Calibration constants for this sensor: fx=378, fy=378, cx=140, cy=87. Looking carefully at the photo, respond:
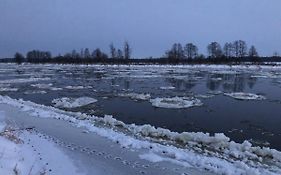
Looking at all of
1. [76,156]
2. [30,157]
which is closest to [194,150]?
[76,156]

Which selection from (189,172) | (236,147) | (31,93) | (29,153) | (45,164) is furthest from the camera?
(31,93)

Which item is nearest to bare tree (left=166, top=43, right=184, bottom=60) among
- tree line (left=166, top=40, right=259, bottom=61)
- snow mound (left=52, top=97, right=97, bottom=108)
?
tree line (left=166, top=40, right=259, bottom=61)

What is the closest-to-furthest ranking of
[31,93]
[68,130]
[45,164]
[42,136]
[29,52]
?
1. [45,164]
2. [42,136]
3. [68,130]
4. [31,93]
5. [29,52]

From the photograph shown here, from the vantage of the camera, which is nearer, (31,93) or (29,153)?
(29,153)

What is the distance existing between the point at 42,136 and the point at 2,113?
17.9 ft

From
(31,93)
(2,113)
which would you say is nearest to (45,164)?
(2,113)

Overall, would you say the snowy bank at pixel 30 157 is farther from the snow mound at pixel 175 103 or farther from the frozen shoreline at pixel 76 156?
the snow mound at pixel 175 103

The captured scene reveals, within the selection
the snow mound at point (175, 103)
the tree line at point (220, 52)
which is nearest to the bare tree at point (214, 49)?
the tree line at point (220, 52)

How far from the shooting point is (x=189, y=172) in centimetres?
827

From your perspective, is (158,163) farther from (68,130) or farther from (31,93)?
(31,93)

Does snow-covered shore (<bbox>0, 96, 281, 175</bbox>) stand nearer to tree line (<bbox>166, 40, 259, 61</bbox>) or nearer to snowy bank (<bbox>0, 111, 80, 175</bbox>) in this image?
snowy bank (<bbox>0, 111, 80, 175</bbox>)

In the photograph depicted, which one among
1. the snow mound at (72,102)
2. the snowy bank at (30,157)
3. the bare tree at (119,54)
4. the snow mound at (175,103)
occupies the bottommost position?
the snow mound at (72,102)

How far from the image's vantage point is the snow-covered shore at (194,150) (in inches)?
343

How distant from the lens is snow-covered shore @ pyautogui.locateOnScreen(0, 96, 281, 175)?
8719 millimetres
